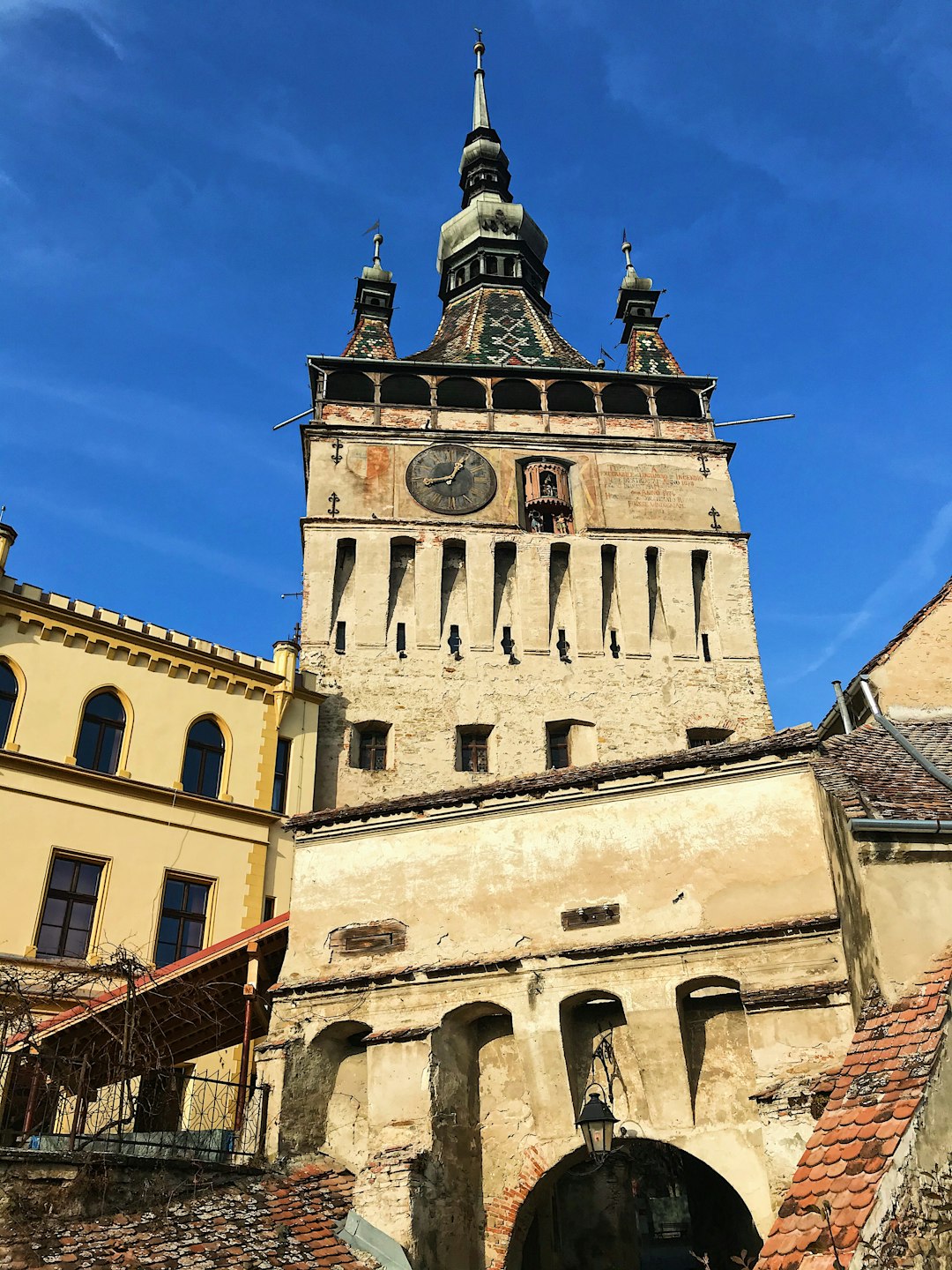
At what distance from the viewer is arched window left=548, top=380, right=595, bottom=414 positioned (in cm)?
3131

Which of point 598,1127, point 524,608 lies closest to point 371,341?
point 524,608

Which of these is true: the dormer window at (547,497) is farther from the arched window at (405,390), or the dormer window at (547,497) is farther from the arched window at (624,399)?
the arched window at (405,390)

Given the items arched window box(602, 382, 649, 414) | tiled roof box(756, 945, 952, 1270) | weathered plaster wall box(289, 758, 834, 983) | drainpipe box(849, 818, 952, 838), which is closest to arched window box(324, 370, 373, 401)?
arched window box(602, 382, 649, 414)

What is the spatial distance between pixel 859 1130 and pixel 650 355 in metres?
27.6

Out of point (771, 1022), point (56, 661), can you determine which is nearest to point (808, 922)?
point (771, 1022)

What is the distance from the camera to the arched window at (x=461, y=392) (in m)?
30.9

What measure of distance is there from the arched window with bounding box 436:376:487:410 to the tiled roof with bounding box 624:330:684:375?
463cm

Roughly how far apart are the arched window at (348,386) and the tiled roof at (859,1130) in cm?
2323

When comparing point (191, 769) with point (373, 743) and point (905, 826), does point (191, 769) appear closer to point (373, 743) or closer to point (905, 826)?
point (373, 743)

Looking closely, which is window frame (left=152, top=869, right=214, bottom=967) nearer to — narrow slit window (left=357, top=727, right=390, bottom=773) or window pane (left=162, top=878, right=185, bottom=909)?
window pane (left=162, top=878, right=185, bottom=909)

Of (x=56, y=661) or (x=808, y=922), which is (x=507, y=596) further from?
(x=808, y=922)

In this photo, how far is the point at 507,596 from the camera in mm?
27938

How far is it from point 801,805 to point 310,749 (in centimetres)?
1253

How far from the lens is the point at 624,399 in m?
31.7
